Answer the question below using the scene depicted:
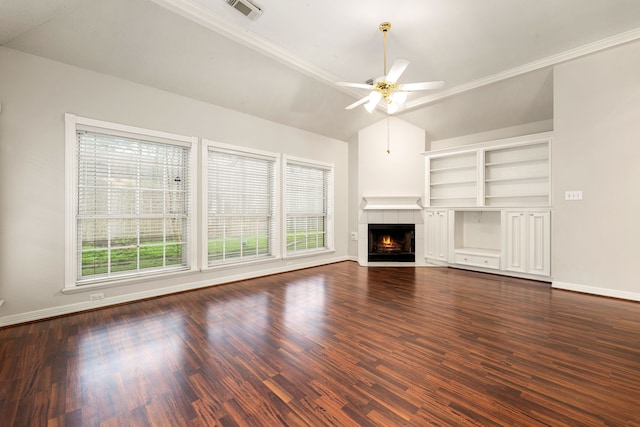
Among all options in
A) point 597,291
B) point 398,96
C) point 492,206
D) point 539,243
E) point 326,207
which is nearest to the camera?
point 398,96

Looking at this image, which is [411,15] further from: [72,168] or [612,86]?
[72,168]

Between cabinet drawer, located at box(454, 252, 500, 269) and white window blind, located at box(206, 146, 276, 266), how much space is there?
3628 mm

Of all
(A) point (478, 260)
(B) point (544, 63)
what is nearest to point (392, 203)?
(A) point (478, 260)

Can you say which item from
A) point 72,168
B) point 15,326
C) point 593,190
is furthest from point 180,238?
point 593,190

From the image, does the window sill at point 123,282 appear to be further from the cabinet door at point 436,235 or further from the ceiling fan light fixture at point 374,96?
the cabinet door at point 436,235

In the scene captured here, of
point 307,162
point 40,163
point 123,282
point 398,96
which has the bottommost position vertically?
point 123,282

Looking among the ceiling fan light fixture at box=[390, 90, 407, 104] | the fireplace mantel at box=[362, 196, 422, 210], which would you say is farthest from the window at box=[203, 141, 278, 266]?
the ceiling fan light fixture at box=[390, 90, 407, 104]

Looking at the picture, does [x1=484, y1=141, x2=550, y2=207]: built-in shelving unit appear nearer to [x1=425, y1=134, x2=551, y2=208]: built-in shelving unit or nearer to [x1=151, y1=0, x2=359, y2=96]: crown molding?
[x1=425, y1=134, x2=551, y2=208]: built-in shelving unit

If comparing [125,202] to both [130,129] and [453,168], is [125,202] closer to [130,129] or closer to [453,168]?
[130,129]

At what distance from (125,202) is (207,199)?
1012mm

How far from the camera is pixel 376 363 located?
1965 mm

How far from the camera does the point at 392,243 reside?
5836 millimetres

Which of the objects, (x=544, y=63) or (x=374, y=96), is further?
(x=544, y=63)

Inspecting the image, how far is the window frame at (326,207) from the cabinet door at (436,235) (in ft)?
6.64
